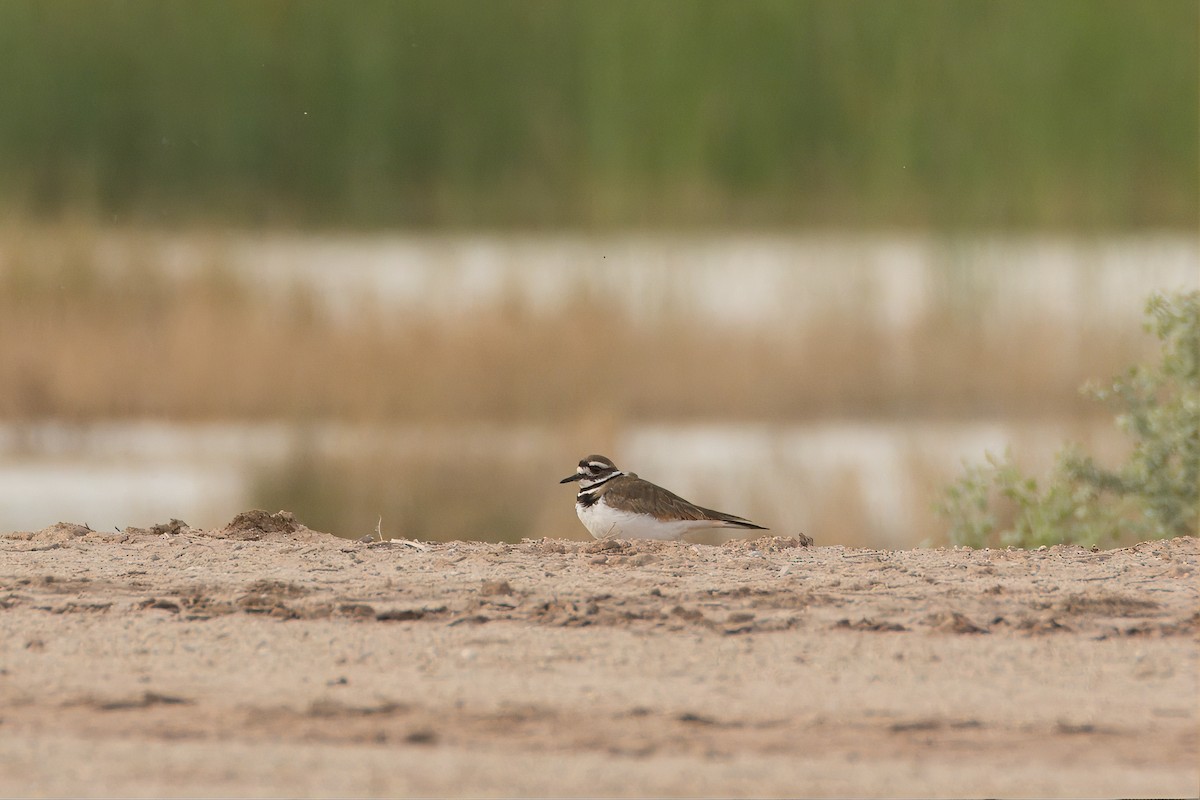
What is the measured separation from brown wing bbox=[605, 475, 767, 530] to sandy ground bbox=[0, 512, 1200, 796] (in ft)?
0.45

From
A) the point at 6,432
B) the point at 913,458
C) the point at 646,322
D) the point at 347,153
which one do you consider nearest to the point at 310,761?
the point at 913,458

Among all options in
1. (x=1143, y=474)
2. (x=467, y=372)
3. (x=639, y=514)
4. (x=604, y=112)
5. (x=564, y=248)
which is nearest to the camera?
(x=639, y=514)

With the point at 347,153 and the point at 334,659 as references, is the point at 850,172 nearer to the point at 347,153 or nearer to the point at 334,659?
the point at 347,153

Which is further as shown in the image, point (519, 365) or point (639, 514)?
point (519, 365)

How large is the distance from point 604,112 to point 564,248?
5.27 ft

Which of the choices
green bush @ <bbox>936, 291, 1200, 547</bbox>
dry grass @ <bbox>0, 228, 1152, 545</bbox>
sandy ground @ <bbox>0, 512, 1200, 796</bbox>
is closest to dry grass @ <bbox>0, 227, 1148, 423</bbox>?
dry grass @ <bbox>0, 228, 1152, 545</bbox>

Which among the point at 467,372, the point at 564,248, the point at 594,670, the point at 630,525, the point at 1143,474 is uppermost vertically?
the point at 564,248

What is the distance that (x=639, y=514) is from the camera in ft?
19.9

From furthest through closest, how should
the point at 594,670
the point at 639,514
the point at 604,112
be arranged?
the point at 604,112 → the point at 639,514 → the point at 594,670

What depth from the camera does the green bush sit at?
7668 millimetres

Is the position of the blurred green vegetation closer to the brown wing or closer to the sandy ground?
the brown wing

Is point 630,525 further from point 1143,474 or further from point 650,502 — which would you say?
point 1143,474

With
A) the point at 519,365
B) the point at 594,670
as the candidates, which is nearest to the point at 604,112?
the point at 519,365

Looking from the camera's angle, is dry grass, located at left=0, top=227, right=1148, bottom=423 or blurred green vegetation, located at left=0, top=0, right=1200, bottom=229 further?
blurred green vegetation, located at left=0, top=0, right=1200, bottom=229
